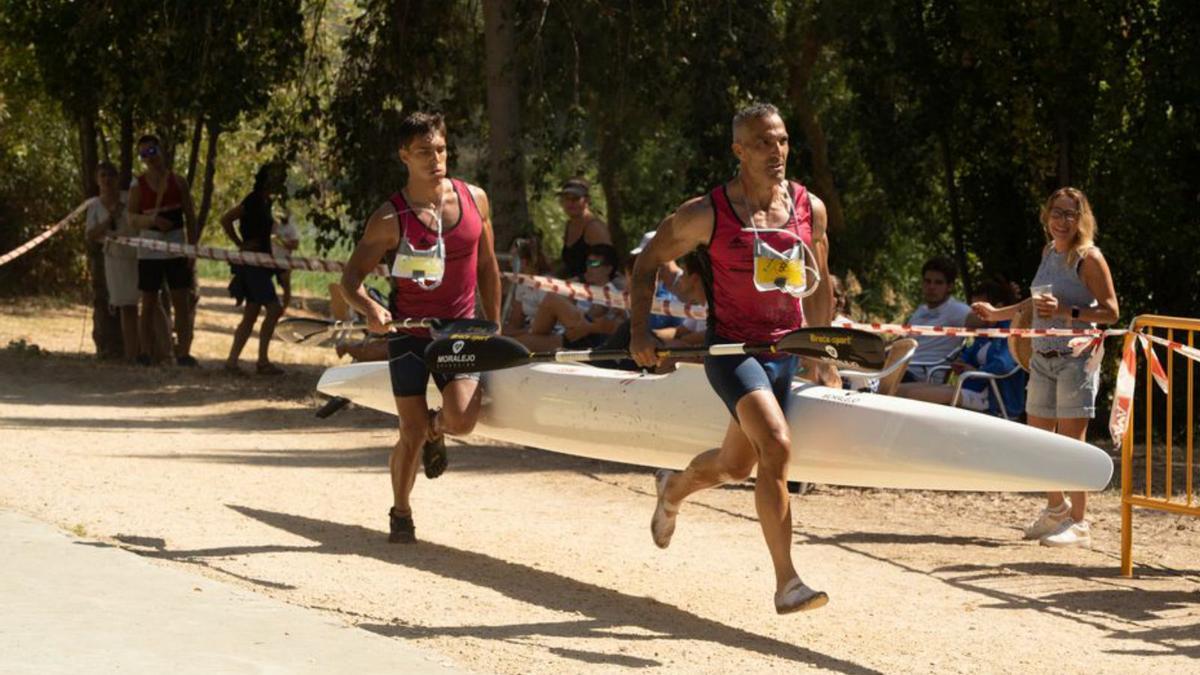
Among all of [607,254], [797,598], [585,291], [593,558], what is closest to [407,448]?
[593,558]

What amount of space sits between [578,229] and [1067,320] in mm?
5668

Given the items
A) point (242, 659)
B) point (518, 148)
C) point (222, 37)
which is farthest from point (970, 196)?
point (242, 659)

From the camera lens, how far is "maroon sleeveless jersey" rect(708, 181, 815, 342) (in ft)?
24.8

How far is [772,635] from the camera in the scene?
7.51 metres

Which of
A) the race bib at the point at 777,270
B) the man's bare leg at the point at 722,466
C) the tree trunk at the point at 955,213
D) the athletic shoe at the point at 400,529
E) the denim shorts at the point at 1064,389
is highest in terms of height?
the tree trunk at the point at 955,213

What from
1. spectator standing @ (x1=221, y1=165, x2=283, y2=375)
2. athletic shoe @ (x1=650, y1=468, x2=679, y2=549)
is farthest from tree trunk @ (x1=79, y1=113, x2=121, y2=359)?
athletic shoe @ (x1=650, y1=468, x2=679, y2=549)

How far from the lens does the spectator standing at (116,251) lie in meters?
18.6

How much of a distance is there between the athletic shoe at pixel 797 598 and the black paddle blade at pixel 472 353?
6.94 ft

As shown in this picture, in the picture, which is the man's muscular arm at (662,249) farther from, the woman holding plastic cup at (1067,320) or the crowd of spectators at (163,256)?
the crowd of spectators at (163,256)

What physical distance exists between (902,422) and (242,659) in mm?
3071

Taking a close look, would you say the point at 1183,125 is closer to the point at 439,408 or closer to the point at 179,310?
the point at 439,408

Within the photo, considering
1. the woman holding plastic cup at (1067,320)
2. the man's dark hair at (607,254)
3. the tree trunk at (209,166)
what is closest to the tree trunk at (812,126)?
the tree trunk at (209,166)

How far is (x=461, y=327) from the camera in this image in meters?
8.95

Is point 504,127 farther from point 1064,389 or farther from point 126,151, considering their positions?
point 1064,389
